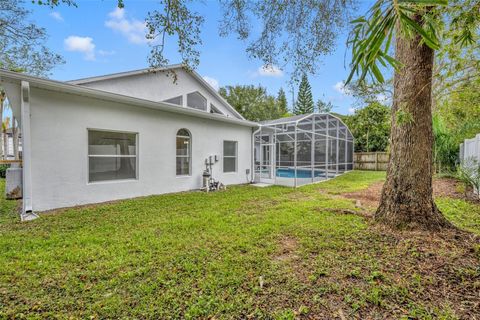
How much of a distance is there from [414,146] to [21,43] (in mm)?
16293

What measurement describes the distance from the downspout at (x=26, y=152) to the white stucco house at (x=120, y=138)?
0.02 metres

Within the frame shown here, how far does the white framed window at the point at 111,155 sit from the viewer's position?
644 cm

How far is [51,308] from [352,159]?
17870mm

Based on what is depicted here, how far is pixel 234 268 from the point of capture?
113 inches

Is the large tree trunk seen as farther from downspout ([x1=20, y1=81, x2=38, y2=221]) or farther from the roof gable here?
downspout ([x1=20, y1=81, x2=38, y2=221])

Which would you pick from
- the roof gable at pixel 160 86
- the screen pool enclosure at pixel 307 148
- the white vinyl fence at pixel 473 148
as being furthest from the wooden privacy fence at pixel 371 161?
the roof gable at pixel 160 86

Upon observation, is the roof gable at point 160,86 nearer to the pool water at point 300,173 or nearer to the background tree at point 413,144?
the pool water at point 300,173

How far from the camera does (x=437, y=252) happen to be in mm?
3141

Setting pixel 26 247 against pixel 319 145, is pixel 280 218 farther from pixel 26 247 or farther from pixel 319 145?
pixel 319 145

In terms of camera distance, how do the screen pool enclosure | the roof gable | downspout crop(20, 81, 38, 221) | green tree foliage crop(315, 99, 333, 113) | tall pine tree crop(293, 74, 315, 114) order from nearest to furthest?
downspout crop(20, 81, 38, 221) < the roof gable < the screen pool enclosure < green tree foliage crop(315, 99, 333, 113) < tall pine tree crop(293, 74, 315, 114)

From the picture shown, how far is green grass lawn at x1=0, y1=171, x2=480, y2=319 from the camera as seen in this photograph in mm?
2154

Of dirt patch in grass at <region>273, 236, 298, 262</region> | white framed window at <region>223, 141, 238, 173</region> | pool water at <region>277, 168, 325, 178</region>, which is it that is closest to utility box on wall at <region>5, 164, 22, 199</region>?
white framed window at <region>223, 141, 238, 173</region>

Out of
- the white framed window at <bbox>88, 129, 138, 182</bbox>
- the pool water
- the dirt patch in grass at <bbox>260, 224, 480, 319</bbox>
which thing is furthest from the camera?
the pool water

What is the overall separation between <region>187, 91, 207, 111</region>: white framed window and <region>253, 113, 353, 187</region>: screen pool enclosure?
10.6ft
